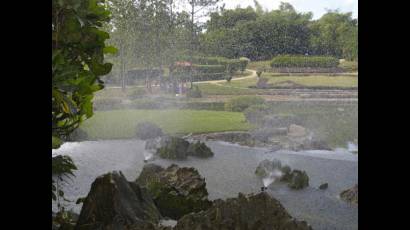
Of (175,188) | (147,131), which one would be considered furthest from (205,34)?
(175,188)

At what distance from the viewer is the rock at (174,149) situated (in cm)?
226

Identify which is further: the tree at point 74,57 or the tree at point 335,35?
the tree at point 335,35

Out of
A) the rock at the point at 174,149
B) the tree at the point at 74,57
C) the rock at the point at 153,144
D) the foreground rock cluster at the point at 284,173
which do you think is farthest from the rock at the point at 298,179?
the tree at the point at 74,57

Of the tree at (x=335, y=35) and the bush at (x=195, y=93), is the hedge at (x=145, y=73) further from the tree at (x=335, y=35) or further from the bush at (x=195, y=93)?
the tree at (x=335, y=35)

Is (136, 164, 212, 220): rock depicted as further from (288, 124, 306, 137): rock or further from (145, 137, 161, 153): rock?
(288, 124, 306, 137): rock

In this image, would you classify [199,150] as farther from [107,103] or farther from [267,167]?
[107,103]

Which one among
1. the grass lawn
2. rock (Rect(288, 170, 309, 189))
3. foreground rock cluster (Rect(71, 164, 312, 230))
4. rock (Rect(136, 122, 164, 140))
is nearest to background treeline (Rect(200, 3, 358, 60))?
the grass lawn

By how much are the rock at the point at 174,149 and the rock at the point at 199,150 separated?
0.08 ft

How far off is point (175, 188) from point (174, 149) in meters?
0.25

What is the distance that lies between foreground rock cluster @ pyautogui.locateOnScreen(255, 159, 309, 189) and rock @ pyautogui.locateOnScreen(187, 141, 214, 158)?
0.25 metres

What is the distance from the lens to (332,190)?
2254mm

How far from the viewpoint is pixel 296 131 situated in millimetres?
2328
